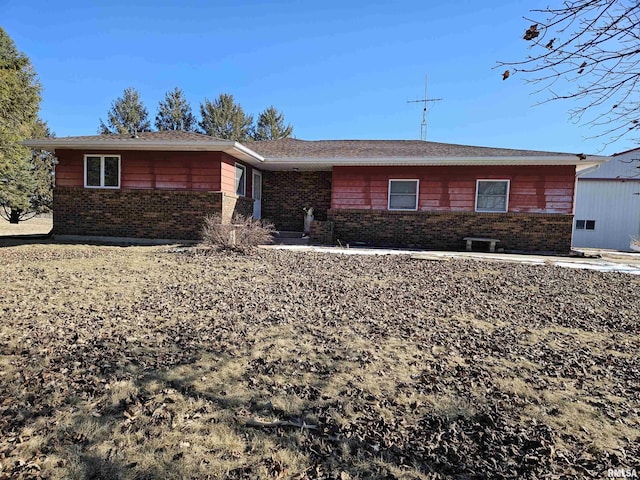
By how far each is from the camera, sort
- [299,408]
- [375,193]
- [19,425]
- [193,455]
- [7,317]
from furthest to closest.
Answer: [375,193] → [7,317] → [299,408] → [19,425] → [193,455]

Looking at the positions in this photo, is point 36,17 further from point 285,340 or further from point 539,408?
point 539,408

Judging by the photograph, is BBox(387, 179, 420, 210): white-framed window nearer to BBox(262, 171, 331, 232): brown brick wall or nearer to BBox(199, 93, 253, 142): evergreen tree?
BBox(262, 171, 331, 232): brown brick wall

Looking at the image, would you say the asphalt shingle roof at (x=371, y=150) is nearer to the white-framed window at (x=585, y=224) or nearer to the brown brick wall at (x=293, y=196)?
the brown brick wall at (x=293, y=196)

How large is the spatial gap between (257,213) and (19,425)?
12.1m

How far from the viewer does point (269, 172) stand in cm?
1453

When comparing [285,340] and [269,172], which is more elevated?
[269,172]

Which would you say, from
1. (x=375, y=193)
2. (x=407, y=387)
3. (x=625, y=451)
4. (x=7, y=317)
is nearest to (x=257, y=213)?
(x=375, y=193)

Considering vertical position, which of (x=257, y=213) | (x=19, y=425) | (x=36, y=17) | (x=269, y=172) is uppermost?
(x=36, y=17)

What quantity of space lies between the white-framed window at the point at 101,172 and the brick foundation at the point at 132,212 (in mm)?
240

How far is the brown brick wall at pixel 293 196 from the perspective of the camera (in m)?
14.0

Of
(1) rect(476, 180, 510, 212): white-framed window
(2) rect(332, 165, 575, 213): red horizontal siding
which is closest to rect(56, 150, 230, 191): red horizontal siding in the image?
(2) rect(332, 165, 575, 213): red horizontal siding

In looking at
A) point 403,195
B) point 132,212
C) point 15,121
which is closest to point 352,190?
point 403,195

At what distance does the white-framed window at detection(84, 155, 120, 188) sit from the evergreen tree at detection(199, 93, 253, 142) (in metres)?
25.5

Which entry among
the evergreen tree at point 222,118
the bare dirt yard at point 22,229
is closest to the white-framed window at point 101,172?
the bare dirt yard at point 22,229
